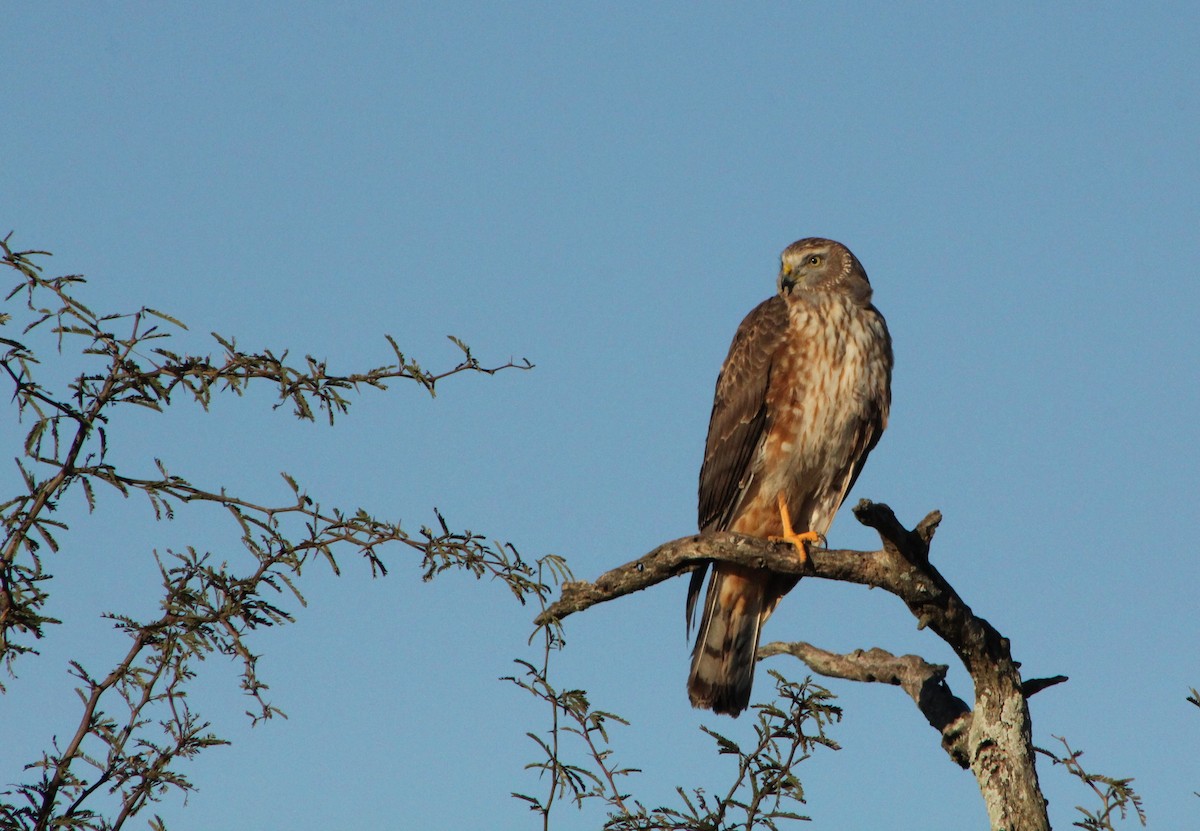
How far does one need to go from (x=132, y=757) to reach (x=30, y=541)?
0.75 metres

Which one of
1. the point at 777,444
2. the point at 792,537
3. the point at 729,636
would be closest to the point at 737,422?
the point at 777,444


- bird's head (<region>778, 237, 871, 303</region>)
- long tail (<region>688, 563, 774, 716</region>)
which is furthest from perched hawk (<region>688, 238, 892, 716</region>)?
bird's head (<region>778, 237, 871, 303</region>)

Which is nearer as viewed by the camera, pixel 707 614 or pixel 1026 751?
pixel 1026 751

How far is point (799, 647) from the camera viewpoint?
249 inches

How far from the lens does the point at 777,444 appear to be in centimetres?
644

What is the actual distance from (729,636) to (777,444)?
1063mm

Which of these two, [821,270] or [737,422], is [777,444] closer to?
[737,422]

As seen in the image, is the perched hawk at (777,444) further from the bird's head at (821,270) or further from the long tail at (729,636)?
the bird's head at (821,270)

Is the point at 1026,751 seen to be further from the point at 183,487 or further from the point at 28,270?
the point at 28,270

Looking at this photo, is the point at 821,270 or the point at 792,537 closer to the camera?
the point at 792,537

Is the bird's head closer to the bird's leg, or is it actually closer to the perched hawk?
the perched hawk

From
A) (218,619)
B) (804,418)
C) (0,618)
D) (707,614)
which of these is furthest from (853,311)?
(0,618)

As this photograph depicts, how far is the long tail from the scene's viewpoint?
648 centimetres

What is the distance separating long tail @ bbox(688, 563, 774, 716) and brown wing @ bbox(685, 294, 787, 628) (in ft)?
0.54
